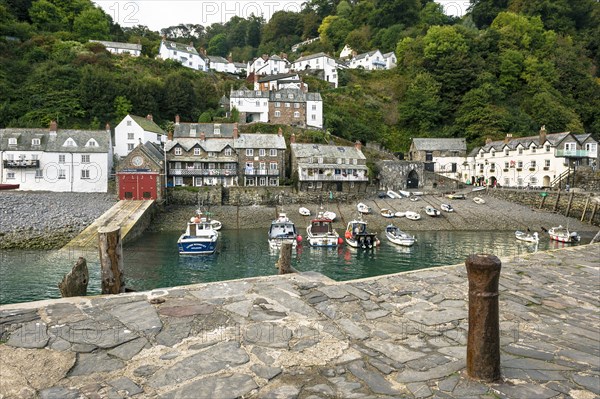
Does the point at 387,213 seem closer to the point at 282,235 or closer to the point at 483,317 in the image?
the point at 282,235

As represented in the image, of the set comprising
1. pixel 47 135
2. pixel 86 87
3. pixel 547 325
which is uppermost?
pixel 86 87

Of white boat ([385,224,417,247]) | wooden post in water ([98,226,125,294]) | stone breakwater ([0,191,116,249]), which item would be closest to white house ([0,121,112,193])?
stone breakwater ([0,191,116,249])

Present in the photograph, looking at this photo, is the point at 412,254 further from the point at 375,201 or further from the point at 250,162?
the point at 250,162

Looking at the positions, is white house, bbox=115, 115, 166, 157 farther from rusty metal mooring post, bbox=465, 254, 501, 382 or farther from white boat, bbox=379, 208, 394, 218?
rusty metal mooring post, bbox=465, 254, 501, 382

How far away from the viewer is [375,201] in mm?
51969

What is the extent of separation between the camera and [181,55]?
295ft

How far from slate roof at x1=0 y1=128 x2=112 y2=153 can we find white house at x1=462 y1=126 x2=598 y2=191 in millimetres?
59290

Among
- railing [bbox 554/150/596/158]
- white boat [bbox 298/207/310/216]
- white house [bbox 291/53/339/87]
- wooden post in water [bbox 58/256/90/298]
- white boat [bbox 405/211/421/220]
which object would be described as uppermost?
white house [bbox 291/53/339/87]

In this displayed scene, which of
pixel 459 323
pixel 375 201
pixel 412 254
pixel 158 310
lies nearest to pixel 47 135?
pixel 375 201

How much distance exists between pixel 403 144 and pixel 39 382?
77.6 m

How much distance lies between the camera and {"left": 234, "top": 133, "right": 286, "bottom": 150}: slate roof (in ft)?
181

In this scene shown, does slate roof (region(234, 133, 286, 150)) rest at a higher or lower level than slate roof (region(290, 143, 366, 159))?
higher

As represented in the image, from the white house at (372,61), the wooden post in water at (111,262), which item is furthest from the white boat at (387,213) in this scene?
the white house at (372,61)

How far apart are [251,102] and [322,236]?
43.9m
